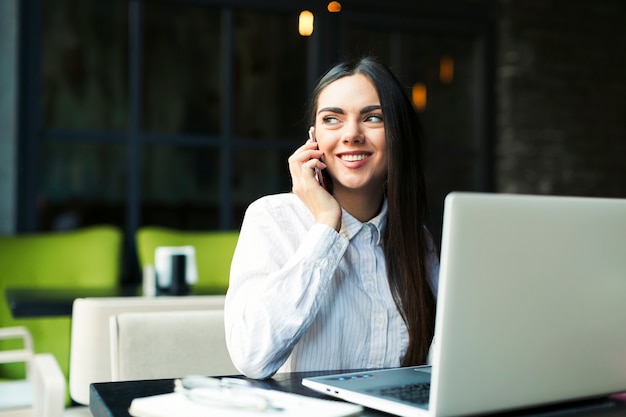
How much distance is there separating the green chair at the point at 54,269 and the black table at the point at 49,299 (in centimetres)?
38

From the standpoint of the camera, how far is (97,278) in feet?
12.8

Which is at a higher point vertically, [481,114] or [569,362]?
[481,114]

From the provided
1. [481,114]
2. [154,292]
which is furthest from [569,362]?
[481,114]

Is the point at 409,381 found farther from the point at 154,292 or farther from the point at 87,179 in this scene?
the point at 87,179

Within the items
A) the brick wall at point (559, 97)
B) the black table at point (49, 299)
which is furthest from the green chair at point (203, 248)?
the brick wall at point (559, 97)

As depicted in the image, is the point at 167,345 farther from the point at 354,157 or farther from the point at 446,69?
the point at 446,69

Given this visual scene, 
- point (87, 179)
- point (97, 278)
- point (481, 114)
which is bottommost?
point (97, 278)

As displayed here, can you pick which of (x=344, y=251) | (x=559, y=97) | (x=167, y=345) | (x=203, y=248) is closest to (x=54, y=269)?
(x=203, y=248)

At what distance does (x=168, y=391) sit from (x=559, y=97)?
4556 millimetres

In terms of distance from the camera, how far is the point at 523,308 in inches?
39.4

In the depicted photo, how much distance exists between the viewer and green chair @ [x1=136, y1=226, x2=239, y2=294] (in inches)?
161

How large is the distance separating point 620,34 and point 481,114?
3.75 ft

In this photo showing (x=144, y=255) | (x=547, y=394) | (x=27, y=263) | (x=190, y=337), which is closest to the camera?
(x=547, y=394)

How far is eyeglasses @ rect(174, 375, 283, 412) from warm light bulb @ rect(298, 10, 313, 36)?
13.1 ft
